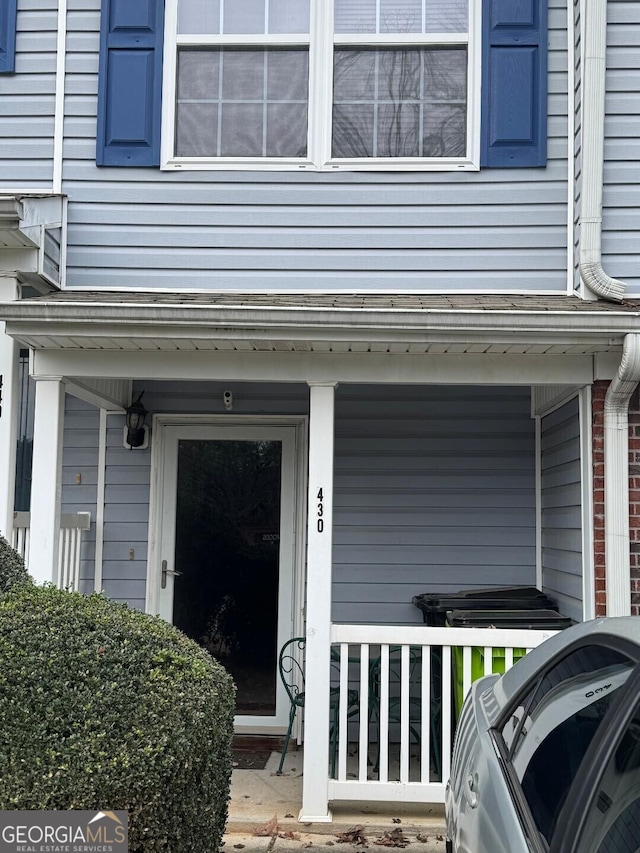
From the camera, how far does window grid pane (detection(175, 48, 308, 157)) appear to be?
5.92 metres

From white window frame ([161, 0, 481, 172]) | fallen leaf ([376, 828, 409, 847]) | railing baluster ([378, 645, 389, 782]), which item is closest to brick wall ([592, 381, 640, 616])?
railing baluster ([378, 645, 389, 782])

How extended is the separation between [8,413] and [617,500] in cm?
361

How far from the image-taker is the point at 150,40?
587 cm

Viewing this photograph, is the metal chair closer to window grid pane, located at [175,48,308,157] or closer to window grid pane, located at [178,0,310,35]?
window grid pane, located at [175,48,308,157]

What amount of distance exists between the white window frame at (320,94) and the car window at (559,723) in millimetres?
4019

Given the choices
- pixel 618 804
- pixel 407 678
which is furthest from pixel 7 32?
pixel 618 804

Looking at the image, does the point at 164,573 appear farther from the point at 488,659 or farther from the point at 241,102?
the point at 241,102

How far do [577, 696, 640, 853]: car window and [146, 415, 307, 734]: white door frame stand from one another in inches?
182

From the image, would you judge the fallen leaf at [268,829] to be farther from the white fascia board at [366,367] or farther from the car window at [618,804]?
the car window at [618,804]

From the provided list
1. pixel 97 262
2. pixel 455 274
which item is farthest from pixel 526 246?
pixel 97 262

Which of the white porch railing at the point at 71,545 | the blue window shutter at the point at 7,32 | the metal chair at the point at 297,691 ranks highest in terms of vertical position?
the blue window shutter at the point at 7,32

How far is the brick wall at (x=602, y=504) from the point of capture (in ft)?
16.6

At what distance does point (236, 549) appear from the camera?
6.59 meters

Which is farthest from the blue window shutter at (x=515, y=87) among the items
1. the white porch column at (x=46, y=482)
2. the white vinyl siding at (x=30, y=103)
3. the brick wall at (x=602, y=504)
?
the white porch column at (x=46, y=482)
